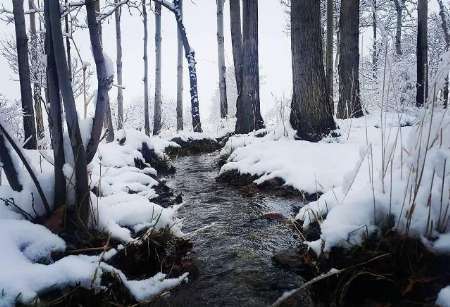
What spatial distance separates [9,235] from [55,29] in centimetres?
101

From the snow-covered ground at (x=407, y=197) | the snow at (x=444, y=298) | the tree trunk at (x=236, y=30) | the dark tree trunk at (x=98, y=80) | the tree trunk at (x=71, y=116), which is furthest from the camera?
the tree trunk at (x=236, y=30)

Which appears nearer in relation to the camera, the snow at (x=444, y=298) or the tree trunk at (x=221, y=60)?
the snow at (x=444, y=298)

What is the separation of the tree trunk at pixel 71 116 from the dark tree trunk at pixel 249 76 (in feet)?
18.4

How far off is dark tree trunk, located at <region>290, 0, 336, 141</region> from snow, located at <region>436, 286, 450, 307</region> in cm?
359

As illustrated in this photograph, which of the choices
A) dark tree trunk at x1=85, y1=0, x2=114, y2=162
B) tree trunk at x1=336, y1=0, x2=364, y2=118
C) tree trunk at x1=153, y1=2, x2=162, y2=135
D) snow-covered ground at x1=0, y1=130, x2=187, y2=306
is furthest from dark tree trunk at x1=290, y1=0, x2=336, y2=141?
tree trunk at x1=153, y1=2, x2=162, y2=135

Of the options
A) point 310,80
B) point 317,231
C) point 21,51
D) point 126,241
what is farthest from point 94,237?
point 21,51

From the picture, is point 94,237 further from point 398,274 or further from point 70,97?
point 398,274

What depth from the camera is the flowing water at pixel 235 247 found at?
1690 millimetres

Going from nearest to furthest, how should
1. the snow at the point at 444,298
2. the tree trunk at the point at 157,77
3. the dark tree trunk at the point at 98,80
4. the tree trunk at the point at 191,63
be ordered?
the snow at the point at 444,298
the dark tree trunk at the point at 98,80
the tree trunk at the point at 191,63
the tree trunk at the point at 157,77

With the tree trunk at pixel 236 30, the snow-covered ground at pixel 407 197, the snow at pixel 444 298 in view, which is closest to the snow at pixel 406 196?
the snow-covered ground at pixel 407 197

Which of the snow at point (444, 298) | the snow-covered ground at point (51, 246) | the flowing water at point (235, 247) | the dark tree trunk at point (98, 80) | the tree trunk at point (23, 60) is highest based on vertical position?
the tree trunk at point (23, 60)

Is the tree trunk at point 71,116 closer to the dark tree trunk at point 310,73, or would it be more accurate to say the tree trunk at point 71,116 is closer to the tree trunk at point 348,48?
the dark tree trunk at point 310,73

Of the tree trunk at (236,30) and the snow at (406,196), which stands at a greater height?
the tree trunk at (236,30)

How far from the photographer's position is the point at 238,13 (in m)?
9.31
